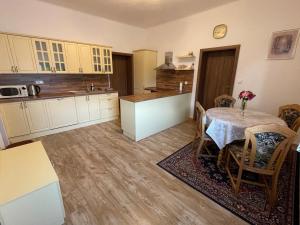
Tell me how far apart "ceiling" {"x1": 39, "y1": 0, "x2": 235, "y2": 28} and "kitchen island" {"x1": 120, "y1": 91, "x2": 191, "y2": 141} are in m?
2.03

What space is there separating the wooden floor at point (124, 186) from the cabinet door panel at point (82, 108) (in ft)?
2.29

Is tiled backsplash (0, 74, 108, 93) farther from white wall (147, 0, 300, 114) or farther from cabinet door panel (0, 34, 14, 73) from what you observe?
white wall (147, 0, 300, 114)

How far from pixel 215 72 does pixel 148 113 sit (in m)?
2.23

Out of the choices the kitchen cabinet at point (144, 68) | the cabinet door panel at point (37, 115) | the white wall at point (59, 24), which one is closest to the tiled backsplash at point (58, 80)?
the cabinet door panel at point (37, 115)

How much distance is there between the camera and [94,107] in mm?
4020

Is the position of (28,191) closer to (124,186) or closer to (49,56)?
(124,186)

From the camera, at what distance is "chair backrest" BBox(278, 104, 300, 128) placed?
2438mm

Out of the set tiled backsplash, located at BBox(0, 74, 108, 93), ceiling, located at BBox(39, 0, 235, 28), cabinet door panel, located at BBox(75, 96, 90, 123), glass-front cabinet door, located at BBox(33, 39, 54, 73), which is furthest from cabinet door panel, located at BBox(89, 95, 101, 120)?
ceiling, located at BBox(39, 0, 235, 28)

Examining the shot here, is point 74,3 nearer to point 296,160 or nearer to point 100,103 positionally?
point 100,103

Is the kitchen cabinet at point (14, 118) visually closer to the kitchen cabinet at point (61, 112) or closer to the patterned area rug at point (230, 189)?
the kitchen cabinet at point (61, 112)

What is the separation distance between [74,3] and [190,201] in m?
4.40

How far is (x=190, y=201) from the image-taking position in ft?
5.84

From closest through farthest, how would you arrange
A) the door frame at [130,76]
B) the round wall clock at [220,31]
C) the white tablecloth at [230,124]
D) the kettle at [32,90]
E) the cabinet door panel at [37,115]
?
1. the white tablecloth at [230,124]
2. the cabinet door panel at [37,115]
3. the kettle at [32,90]
4. the round wall clock at [220,31]
5. the door frame at [130,76]

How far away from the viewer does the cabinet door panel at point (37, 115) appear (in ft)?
10.1
